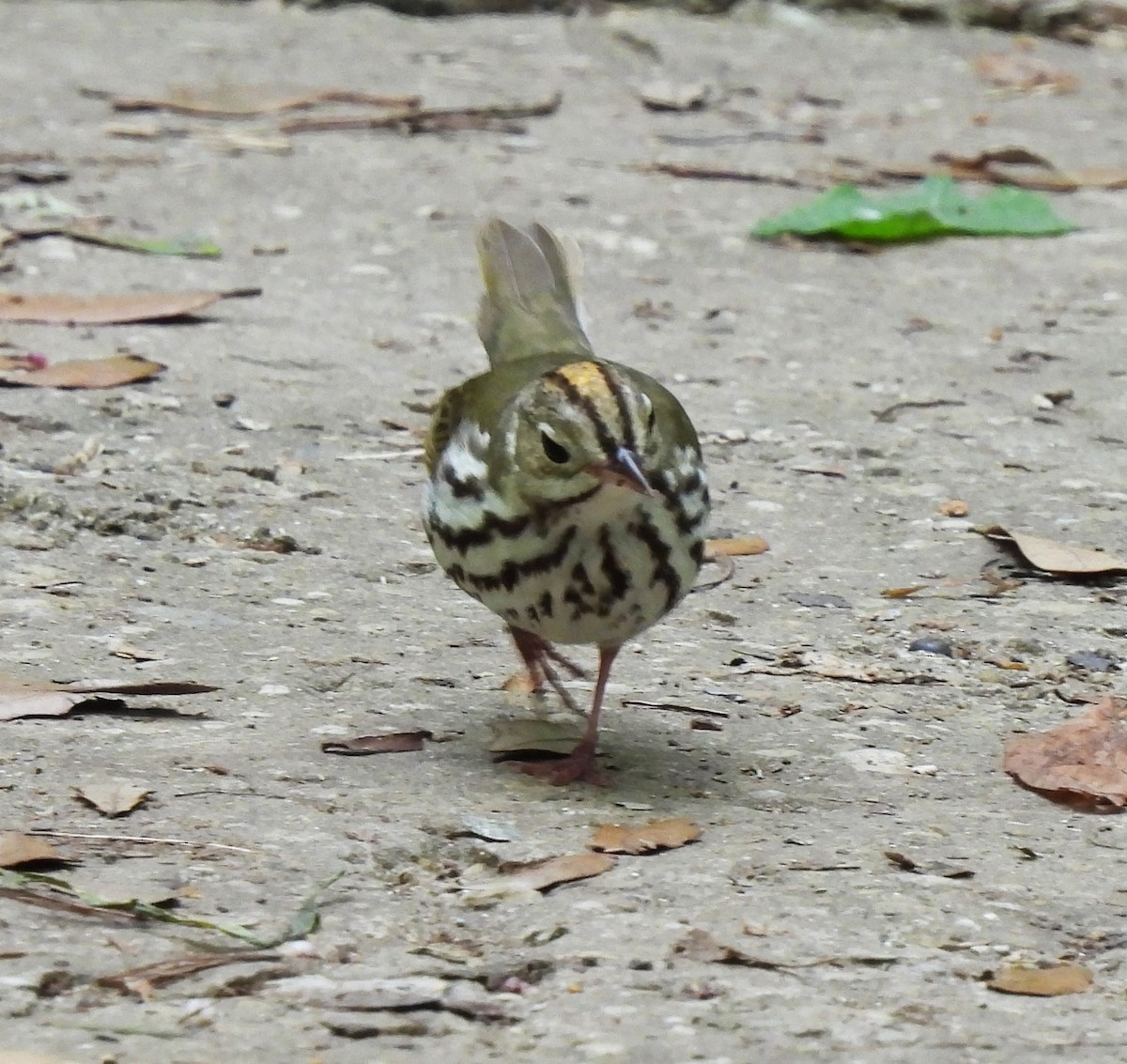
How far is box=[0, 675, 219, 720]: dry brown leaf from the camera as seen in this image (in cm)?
371

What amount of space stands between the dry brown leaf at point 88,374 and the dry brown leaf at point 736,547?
1757mm

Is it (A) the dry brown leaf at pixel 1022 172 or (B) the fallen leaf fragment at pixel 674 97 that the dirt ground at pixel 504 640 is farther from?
(A) the dry brown leaf at pixel 1022 172

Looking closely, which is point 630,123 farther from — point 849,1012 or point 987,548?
point 849,1012

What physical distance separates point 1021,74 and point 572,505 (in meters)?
7.47

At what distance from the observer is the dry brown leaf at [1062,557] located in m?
Result: 4.80

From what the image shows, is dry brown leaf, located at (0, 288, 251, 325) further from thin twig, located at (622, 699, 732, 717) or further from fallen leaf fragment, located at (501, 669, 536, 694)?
thin twig, located at (622, 699, 732, 717)

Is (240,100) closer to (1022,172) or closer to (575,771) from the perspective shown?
(1022,172)

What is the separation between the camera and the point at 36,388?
5676 millimetres

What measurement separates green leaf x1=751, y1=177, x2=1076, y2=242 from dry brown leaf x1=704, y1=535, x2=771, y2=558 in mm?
2838

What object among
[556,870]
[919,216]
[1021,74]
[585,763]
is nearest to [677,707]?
[585,763]

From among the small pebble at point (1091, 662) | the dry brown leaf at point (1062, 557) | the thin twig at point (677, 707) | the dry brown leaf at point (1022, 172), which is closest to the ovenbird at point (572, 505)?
the thin twig at point (677, 707)

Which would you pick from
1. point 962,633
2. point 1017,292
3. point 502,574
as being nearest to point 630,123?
point 1017,292

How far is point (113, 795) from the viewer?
131 inches

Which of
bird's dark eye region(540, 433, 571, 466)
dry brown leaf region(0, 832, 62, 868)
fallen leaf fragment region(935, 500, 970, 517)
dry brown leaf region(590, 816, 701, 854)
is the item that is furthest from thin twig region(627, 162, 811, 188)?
dry brown leaf region(0, 832, 62, 868)
